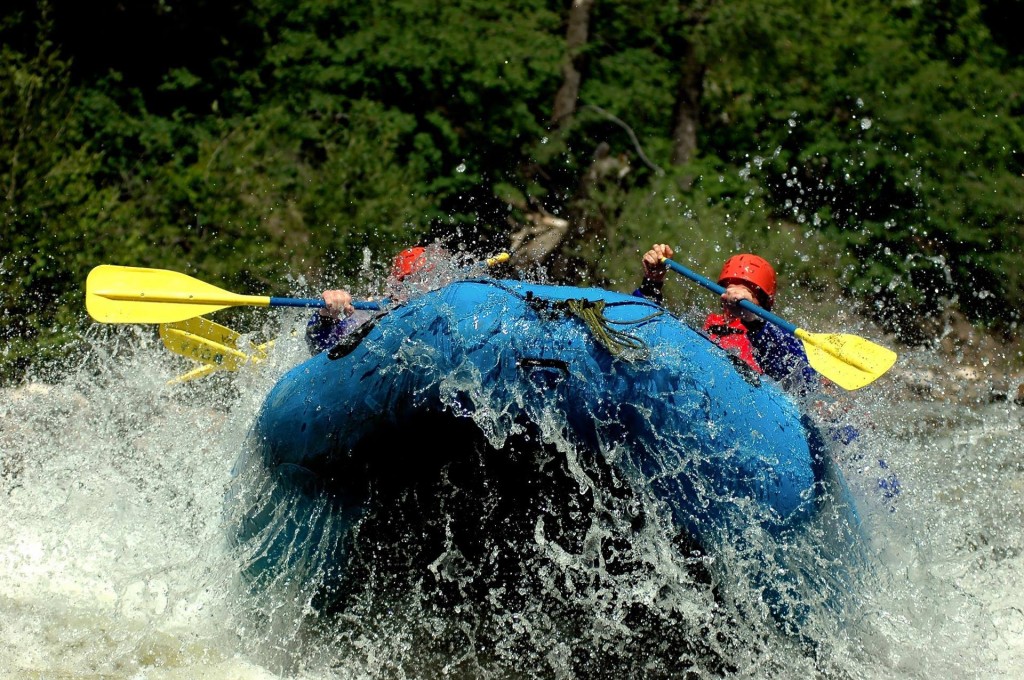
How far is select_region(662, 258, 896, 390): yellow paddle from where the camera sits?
3.37 m

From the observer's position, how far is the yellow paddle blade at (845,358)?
337cm

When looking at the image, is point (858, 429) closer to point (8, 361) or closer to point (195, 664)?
point (195, 664)

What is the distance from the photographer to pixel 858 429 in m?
3.68

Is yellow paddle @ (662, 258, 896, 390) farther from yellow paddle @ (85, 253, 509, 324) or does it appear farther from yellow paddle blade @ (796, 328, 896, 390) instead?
yellow paddle @ (85, 253, 509, 324)

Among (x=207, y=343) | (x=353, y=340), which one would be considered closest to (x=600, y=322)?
(x=353, y=340)

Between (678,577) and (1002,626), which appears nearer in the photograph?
(678,577)

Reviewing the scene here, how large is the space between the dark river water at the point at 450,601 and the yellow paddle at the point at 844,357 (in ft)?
0.90

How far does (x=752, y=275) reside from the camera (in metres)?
4.06

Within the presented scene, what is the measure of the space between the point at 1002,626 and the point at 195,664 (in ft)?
8.16

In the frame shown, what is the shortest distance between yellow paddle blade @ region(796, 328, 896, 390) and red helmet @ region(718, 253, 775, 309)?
599 millimetres

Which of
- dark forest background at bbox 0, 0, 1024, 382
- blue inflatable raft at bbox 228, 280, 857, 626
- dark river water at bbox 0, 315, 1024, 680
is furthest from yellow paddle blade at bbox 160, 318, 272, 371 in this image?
dark forest background at bbox 0, 0, 1024, 382

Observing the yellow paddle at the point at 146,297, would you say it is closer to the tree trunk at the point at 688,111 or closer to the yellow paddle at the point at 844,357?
the yellow paddle at the point at 844,357

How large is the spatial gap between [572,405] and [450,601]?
798 millimetres

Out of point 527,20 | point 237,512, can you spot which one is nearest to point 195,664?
point 237,512
